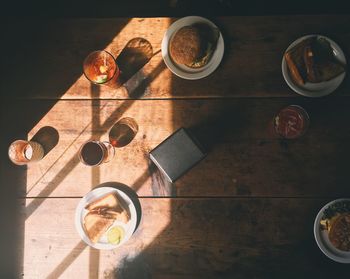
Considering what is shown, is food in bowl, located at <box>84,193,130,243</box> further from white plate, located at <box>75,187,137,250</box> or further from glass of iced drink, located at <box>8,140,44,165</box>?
glass of iced drink, located at <box>8,140,44,165</box>

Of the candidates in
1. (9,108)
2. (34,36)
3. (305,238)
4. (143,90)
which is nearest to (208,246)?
(305,238)

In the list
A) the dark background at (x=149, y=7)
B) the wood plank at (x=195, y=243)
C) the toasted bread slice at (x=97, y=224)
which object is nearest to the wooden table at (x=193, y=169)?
the wood plank at (x=195, y=243)

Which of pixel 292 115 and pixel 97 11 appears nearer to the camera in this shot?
pixel 292 115

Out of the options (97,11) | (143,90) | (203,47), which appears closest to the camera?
(203,47)

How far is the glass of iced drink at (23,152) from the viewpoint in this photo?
152 cm

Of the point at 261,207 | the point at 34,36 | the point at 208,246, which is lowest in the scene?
the point at 208,246

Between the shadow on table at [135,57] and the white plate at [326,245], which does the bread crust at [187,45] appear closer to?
the shadow on table at [135,57]

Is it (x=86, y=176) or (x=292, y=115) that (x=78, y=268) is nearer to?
(x=86, y=176)

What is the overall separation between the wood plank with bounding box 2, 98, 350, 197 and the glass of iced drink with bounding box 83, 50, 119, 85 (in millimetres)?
133

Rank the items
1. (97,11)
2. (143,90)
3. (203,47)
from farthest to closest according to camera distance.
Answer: (97,11)
(143,90)
(203,47)

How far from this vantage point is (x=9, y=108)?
1615 millimetres

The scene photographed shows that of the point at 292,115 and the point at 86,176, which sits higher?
the point at 292,115

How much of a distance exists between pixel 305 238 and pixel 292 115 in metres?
0.56

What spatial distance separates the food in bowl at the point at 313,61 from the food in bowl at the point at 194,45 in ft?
1.13
